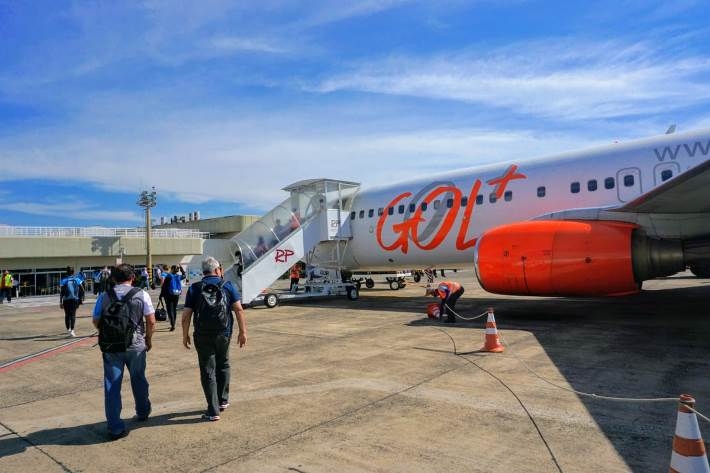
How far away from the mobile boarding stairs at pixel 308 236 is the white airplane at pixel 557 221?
0.12 metres

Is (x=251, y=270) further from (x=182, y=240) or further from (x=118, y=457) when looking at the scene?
(x=182, y=240)

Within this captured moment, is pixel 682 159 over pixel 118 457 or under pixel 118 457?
over

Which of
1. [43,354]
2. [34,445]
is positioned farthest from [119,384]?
[43,354]

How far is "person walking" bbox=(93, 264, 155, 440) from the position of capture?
15.9 feet

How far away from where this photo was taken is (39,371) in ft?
26.8

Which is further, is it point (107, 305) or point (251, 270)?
point (251, 270)

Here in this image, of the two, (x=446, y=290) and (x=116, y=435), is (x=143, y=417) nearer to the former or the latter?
(x=116, y=435)

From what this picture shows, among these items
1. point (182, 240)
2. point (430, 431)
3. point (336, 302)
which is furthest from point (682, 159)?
point (182, 240)

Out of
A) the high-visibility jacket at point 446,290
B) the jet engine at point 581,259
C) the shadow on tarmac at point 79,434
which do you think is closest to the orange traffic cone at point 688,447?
the shadow on tarmac at point 79,434

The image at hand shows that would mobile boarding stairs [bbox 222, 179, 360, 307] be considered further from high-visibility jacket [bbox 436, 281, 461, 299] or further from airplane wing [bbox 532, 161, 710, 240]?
airplane wing [bbox 532, 161, 710, 240]

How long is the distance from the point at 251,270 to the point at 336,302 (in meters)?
3.52

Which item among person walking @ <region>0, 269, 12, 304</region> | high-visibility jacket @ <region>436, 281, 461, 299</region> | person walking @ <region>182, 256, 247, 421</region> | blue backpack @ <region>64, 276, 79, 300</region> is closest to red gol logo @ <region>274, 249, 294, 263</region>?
blue backpack @ <region>64, 276, 79, 300</region>

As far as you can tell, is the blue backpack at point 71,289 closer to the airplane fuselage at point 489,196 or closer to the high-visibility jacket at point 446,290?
the high-visibility jacket at point 446,290

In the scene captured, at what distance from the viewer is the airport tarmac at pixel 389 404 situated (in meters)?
4.10
